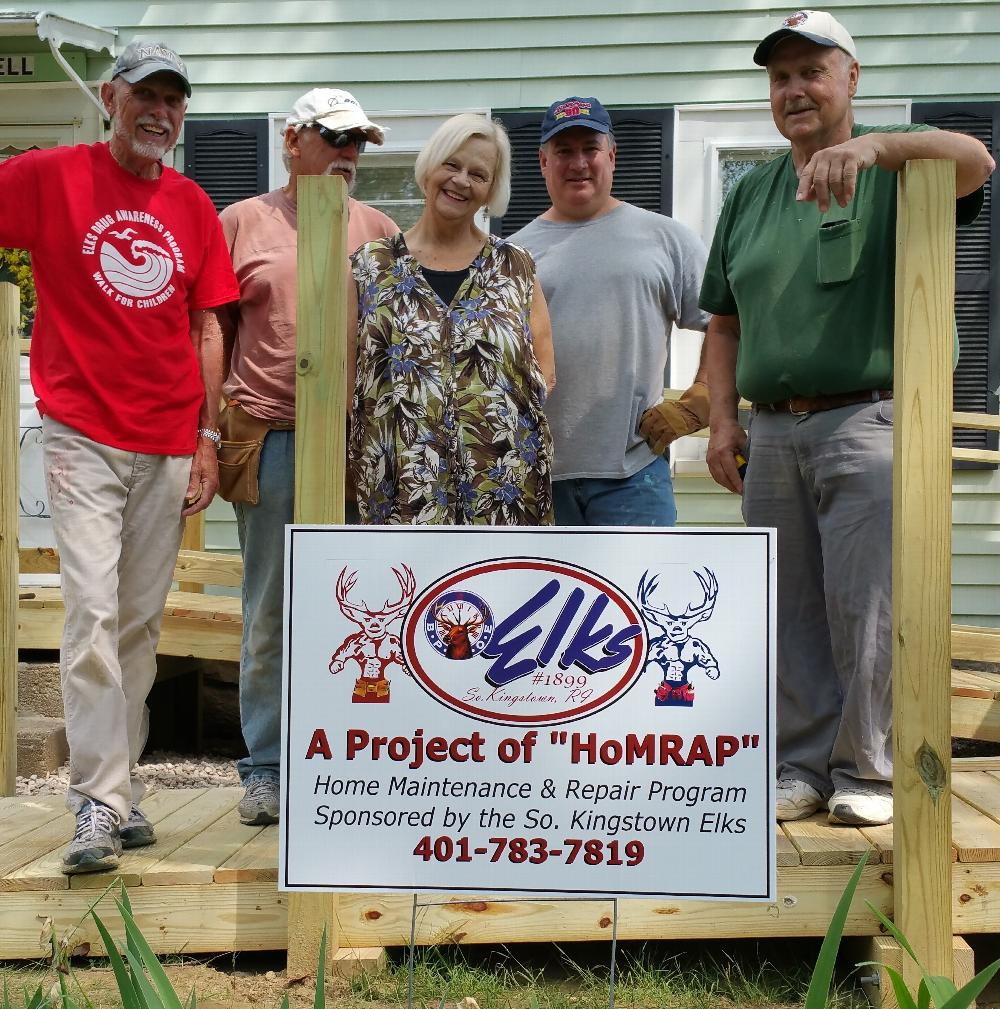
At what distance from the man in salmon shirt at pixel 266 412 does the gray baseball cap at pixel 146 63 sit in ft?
1.53

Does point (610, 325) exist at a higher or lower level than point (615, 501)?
higher

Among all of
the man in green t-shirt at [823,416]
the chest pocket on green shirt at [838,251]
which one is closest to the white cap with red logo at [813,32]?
the man in green t-shirt at [823,416]

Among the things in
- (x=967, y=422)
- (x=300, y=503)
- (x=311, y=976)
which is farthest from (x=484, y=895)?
(x=967, y=422)

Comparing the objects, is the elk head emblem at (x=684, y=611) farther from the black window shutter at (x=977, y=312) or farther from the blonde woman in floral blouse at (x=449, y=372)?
the black window shutter at (x=977, y=312)

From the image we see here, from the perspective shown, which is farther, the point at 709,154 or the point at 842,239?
the point at 709,154

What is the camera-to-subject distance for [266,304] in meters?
3.64

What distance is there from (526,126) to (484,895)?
18.9ft

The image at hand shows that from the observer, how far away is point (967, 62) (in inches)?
288

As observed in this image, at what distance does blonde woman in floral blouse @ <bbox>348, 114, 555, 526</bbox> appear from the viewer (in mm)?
3158

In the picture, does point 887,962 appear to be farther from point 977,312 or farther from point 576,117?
point 977,312

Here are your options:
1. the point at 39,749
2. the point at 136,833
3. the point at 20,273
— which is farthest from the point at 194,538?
the point at 136,833

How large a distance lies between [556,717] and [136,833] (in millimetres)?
1333

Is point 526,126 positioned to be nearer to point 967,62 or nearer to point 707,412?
point 967,62

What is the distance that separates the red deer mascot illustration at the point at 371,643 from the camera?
2.57 meters
